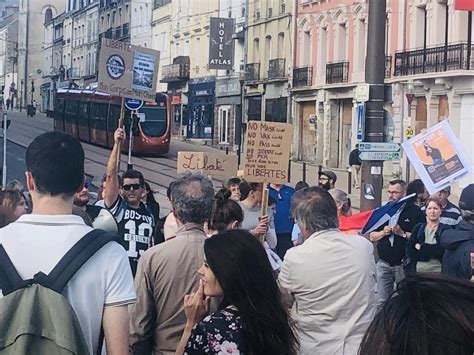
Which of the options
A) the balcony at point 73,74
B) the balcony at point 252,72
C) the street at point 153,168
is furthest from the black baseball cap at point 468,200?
the balcony at point 73,74

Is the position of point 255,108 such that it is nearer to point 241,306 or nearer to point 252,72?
point 252,72

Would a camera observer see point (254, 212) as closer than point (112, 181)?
No

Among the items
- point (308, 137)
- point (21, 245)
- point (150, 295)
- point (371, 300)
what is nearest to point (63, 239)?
point (21, 245)

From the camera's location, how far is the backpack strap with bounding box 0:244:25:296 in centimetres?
310

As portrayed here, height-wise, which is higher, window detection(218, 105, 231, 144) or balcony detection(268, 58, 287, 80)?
balcony detection(268, 58, 287, 80)

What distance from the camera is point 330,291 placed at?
15.9ft

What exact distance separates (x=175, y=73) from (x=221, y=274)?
55.9m

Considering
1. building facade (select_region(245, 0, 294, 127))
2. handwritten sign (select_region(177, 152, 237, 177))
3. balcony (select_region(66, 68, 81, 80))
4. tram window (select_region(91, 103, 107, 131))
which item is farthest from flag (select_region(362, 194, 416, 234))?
balcony (select_region(66, 68, 81, 80))

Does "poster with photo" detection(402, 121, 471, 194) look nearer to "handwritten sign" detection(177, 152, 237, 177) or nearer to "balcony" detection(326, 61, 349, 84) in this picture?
"handwritten sign" detection(177, 152, 237, 177)

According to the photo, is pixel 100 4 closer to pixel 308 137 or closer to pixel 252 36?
pixel 252 36

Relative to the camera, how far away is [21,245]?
3.26 metres

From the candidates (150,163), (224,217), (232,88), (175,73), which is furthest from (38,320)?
(175,73)

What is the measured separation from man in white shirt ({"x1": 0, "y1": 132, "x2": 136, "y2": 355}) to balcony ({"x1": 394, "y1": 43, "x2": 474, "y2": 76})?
30031 mm

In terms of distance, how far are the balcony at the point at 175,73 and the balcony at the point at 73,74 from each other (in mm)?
27485
